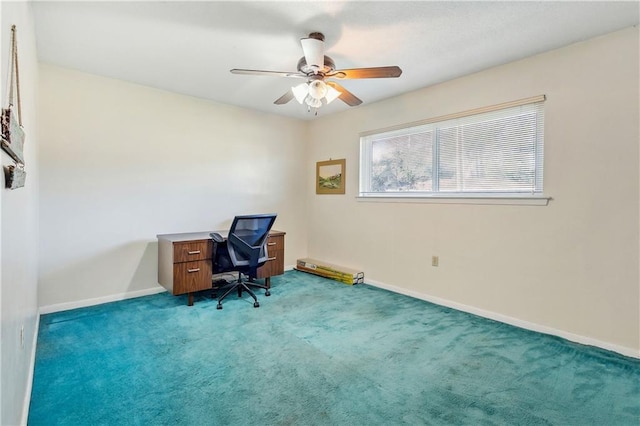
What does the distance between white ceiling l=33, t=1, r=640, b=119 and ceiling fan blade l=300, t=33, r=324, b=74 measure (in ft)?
0.45

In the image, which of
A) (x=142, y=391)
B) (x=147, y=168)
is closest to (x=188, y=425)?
(x=142, y=391)

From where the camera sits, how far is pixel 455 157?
3379 mm

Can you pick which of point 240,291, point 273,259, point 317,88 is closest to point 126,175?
point 240,291

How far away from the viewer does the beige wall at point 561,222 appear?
7.73ft

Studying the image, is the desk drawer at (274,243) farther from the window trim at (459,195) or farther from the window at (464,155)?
the window at (464,155)

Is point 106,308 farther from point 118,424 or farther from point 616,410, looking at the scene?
point 616,410

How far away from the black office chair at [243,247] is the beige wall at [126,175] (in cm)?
79

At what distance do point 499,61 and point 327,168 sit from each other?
99.8 inches

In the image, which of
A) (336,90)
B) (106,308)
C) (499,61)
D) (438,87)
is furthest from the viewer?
(438,87)

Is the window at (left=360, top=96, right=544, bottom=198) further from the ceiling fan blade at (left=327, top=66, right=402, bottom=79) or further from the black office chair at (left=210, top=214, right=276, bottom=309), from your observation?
the black office chair at (left=210, top=214, right=276, bottom=309)

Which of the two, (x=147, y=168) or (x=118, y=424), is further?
(x=147, y=168)

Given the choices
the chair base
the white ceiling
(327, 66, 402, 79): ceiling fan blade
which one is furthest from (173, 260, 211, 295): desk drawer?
(327, 66, 402, 79): ceiling fan blade

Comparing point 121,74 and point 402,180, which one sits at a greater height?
point 121,74

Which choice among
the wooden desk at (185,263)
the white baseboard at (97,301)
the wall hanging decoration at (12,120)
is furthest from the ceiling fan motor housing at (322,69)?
the white baseboard at (97,301)
